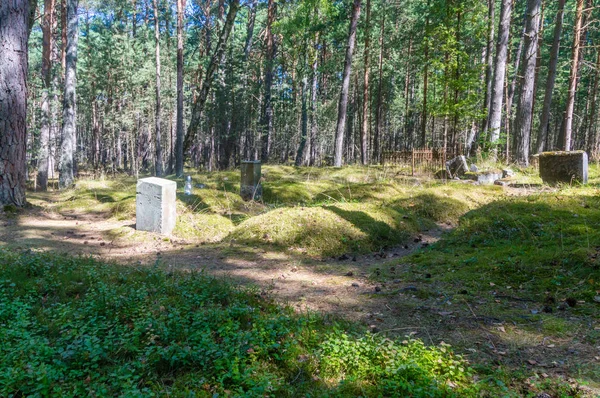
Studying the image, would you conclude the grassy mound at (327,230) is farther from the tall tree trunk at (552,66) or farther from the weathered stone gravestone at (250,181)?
the tall tree trunk at (552,66)

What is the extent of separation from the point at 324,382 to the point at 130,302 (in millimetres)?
1986

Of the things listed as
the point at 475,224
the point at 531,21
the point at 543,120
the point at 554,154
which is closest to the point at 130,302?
the point at 475,224

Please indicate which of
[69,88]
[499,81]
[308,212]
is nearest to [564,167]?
[308,212]

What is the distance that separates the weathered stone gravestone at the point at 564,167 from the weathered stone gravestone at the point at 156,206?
8.94m

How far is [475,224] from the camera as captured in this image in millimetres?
6035

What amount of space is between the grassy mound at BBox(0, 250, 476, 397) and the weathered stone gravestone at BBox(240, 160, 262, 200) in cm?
708

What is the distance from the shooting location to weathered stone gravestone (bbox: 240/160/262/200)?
10648 mm

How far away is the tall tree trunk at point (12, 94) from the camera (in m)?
7.45

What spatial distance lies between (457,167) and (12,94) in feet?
41.1

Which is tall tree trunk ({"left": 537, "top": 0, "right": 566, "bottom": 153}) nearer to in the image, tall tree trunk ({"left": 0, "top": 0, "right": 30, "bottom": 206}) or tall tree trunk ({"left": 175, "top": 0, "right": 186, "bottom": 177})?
tall tree trunk ({"left": 175, "top": 0, "right": 186, "bottom": 177})

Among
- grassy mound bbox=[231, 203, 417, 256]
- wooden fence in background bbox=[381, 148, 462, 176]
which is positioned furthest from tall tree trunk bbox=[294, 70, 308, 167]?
grassy mound bbox=[231, 203, 417, 256]

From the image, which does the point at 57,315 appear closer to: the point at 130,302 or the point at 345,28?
the point at 130,302

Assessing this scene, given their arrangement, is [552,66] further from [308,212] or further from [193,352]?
[193,352]

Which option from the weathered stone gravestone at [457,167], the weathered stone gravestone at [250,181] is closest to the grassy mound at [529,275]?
the weathered stone gravestone at [250,181]
